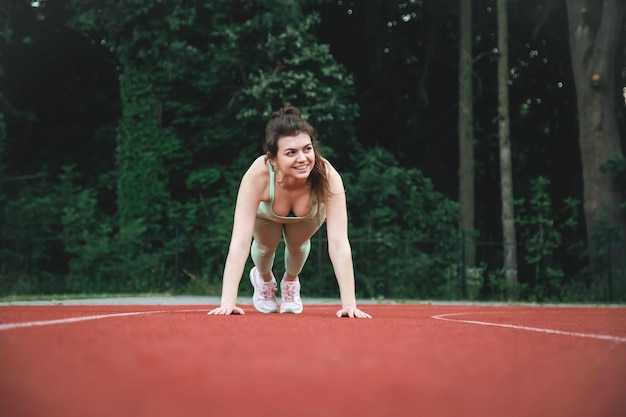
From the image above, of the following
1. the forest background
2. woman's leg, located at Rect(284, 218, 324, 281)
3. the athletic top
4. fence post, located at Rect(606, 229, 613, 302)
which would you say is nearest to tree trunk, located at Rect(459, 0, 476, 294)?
the forest background

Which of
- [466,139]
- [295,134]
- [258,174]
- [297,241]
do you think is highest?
[466,139]

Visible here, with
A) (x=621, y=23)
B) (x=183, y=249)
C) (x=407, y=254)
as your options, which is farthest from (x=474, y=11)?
(x=183, y=249)

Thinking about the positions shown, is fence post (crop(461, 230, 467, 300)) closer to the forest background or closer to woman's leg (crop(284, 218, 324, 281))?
the forest background

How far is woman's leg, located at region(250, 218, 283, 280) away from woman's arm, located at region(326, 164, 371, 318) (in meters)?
0.73

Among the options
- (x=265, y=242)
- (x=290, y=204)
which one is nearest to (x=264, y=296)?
(x=265, y=242)

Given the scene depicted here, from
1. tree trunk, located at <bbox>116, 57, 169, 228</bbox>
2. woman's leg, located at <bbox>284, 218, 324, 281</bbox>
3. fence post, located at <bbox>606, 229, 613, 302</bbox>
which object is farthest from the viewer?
tree trunk, located at <bbox>116, 57, 169, 228</bbox>

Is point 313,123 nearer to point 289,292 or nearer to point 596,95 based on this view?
point 596,95

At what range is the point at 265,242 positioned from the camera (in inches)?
254

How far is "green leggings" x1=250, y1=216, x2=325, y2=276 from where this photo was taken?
6242 millimetres

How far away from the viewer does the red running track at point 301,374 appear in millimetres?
2004

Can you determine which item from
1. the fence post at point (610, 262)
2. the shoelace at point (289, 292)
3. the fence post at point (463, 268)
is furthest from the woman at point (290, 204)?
the fence post at point (610, 262)

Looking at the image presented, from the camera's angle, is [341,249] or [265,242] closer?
[341,249]

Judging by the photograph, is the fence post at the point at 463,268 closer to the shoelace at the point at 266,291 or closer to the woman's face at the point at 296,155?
the shoelace at the point at 266,291

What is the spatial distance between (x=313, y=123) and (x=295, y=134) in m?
11.8
